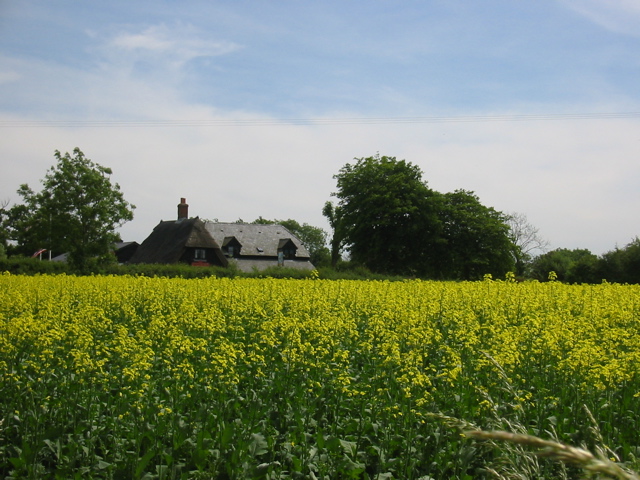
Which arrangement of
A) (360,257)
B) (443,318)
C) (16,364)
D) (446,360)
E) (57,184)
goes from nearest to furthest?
1. (16,364)
2. (446,360)
3. (443,318)
4. (57,184)
5. (360,257)

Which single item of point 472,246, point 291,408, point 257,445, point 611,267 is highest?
point 472,246

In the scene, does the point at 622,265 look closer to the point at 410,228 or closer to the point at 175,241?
the point at 410,228

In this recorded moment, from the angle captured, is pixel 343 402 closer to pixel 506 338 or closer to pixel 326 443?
pixel 326 443

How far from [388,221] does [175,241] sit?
22.4 metres

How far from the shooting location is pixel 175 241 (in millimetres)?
60375

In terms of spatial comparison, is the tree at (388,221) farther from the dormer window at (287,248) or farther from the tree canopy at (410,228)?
the dormer window at (287,248)

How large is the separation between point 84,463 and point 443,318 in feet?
23.8

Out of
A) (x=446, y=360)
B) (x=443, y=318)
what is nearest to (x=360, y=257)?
(x=443, y=318)

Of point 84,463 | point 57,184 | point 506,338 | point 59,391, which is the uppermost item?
point 57,184

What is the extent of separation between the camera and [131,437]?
19.4 ft

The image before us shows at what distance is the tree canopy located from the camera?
51875mm

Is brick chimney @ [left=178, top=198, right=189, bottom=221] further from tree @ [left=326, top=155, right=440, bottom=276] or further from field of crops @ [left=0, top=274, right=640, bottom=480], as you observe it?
field of crops @ [left=0, top=274, right=640, bottom=480]

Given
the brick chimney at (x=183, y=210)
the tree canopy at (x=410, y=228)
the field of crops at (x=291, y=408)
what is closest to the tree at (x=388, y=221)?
the tree canopy at (x=410, y=228)

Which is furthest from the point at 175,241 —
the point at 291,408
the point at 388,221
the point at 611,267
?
the point at 291,408
